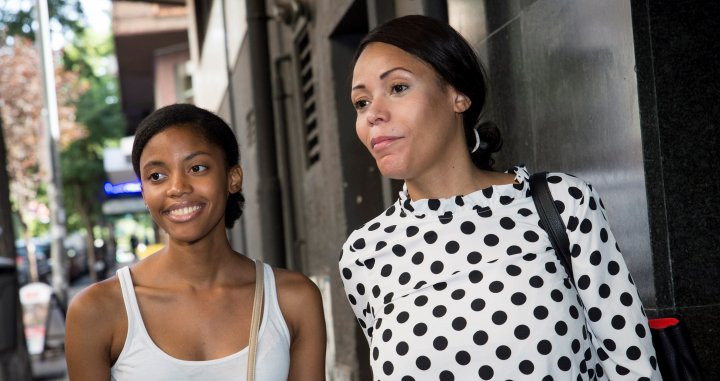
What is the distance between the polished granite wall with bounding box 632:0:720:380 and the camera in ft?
10.3

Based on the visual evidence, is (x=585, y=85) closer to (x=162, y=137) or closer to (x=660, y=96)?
(x=660, y=96)

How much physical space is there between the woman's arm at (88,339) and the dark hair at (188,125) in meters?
0.44

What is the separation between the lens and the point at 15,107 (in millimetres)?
33312

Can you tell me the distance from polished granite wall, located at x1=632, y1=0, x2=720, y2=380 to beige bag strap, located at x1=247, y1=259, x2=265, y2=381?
3.99 feet

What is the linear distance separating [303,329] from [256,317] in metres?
0.17

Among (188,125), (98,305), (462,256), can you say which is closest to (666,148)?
(462,256)

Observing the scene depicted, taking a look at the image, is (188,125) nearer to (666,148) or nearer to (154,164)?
(154,164)

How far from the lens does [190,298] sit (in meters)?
2.98

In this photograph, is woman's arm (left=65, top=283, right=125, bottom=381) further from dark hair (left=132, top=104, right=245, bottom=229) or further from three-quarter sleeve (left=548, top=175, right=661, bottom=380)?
three-quarter sleeve (left=548, top=175, right=661, bottom=380)

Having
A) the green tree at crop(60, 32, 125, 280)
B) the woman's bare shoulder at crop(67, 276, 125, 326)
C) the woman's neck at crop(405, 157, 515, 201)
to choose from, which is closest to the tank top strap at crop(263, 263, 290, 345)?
the woman's bare shoulder at crop(67, 276, 125, 326)

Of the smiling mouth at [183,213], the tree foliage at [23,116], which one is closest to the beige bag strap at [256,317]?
the smiling mouth at [183,213]

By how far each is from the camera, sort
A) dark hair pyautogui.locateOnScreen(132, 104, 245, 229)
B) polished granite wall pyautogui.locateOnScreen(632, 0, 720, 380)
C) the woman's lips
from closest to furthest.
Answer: the woman's lips, dark hair pyautogui.locateOnScreen(132, 104, 245, 229), polished granite wall pyautogui.locateOnScreen(632, 0, 720, 380)

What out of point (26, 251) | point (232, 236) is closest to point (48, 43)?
point (232, 236)

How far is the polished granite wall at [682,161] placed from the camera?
315 centimetres
